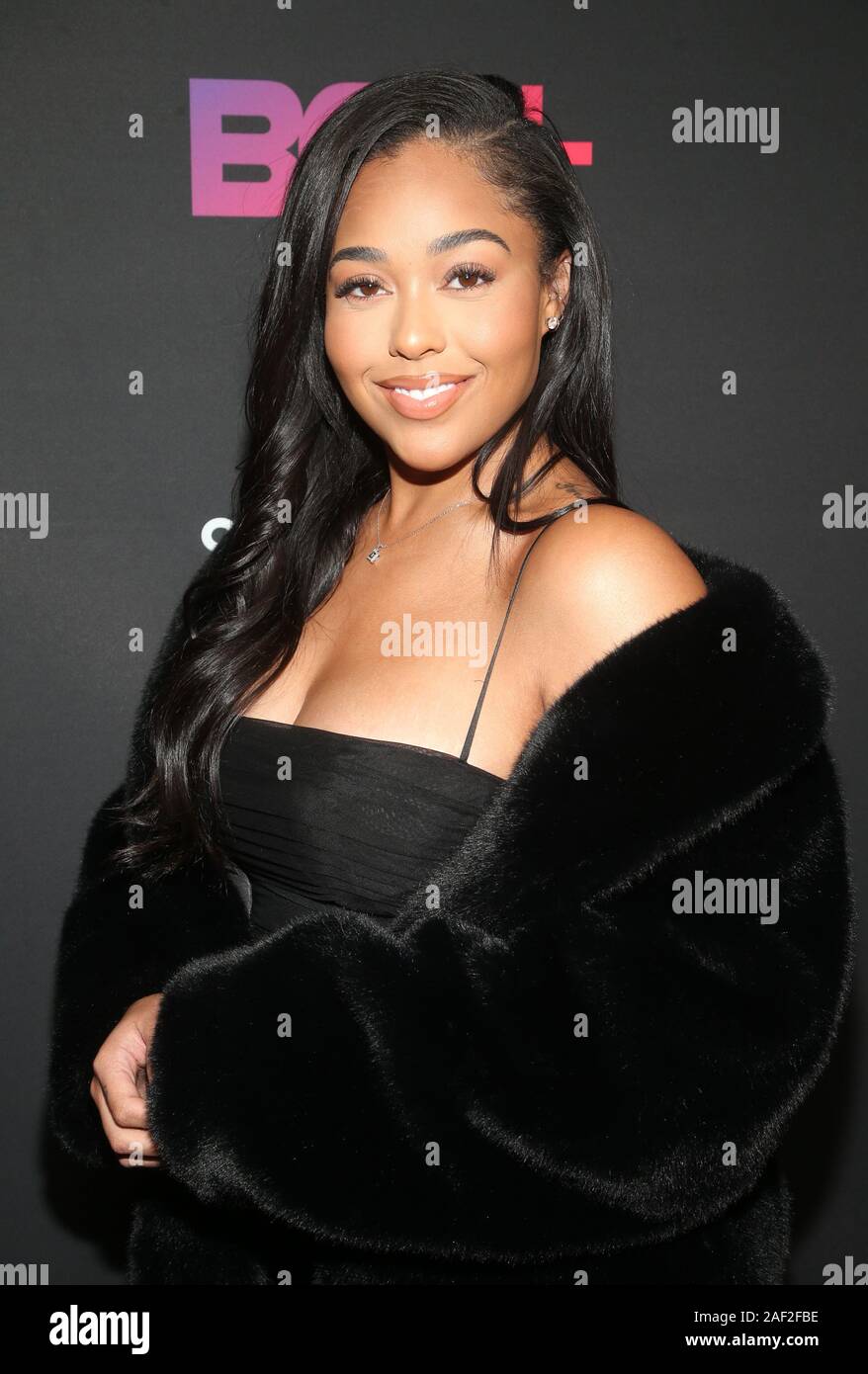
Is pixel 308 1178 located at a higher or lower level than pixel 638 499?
lower

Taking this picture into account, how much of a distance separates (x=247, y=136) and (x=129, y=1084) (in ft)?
5.39

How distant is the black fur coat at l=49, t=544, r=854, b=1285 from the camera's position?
1.14m

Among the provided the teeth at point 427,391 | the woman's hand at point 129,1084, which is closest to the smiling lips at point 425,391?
the teeth at point 427,391

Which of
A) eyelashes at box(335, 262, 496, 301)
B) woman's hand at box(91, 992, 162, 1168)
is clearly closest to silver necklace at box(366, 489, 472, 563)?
eyelashes at box(335, 262, 496, 301)

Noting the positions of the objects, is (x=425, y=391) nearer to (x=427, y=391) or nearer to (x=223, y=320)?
(x=427, y=391)

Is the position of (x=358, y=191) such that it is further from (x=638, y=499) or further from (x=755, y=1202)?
(x=755, y=1202)

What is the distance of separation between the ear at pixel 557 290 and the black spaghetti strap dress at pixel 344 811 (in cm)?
30

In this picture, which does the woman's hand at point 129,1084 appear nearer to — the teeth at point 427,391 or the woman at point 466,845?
the woman at point 466,845

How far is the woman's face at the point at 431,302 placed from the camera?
4.49 feet

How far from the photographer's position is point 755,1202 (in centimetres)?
137

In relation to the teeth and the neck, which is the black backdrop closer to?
the neck

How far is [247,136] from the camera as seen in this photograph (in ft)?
7.07
